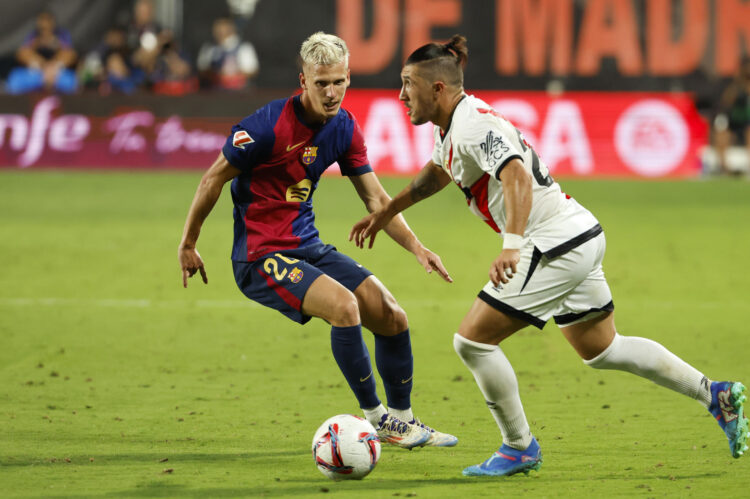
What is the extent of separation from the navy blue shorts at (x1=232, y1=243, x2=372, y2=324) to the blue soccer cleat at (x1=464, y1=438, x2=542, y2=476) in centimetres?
118

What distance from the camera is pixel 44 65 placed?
21.4m

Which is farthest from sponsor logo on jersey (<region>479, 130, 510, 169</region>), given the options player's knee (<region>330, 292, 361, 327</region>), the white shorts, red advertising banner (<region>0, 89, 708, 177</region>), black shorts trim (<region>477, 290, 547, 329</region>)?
red advertising banner (<region>0, 89, 708, 177</region>)

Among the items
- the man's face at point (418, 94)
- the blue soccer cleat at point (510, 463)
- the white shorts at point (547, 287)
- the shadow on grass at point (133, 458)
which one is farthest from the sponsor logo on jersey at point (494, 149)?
the shadow on grass at point (133, 458)

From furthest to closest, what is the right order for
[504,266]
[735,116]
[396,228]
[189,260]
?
[735,116]
[396,228]
[189,260]
[504,266]

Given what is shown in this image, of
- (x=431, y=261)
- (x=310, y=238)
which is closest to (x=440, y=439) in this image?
(x=431, y=261)

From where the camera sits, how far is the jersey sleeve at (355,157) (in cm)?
590

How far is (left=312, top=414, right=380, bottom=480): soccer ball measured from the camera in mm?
4910

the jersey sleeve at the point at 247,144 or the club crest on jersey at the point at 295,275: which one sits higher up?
the jersey sleeve at the point at 247,144

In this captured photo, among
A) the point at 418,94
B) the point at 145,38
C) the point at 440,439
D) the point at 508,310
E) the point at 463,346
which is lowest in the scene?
the point at 440,439

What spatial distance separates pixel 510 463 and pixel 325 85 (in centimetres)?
204

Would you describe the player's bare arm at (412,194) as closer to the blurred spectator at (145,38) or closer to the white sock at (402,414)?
the white sock at (402,414)

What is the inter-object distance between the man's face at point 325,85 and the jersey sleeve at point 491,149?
852mm

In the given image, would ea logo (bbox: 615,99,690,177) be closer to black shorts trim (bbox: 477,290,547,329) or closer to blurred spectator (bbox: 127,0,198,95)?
blurred spectator (bbox: 127,0,198,95)

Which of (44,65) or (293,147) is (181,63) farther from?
(293,147)
